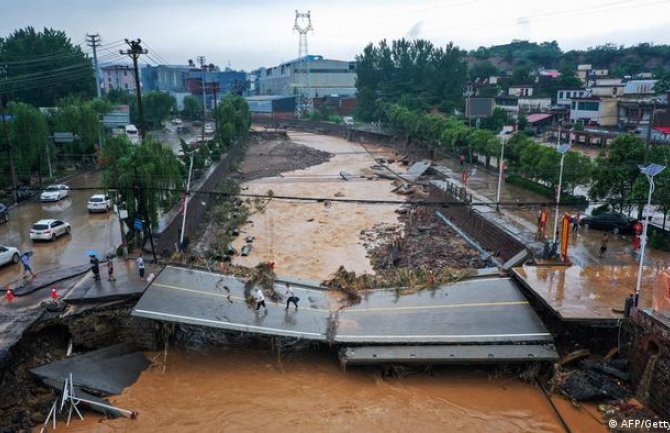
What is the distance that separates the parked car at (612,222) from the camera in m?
24.7

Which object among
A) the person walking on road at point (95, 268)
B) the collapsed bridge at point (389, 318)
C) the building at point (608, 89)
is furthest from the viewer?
the building at point (608, 89)

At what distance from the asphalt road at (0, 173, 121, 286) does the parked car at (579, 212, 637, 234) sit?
23.1m

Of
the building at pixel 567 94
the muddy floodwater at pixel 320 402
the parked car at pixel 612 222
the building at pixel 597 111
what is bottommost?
the muddy floodwater at pixel 320 402

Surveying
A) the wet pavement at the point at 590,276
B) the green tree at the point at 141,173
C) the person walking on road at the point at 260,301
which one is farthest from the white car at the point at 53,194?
the wet pavement at the point at 590,276

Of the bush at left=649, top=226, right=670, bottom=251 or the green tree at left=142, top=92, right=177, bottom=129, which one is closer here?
the bush at left=649, top=226, right=670, bottom=251

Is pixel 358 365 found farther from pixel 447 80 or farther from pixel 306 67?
pixel 306 67

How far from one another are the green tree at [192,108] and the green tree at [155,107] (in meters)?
16.0

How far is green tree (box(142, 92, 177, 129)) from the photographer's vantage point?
80.8 metres

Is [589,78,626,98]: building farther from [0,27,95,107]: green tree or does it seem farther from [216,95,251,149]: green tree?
[0,27,95,107]: green tree

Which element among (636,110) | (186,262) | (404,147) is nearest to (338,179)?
(404,147)

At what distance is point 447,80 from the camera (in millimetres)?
77938

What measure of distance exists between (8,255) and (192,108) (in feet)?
274

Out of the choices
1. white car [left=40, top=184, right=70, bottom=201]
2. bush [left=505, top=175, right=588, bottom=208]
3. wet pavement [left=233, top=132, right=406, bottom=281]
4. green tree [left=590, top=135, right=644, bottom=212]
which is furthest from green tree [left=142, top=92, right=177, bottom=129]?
green tree [left=590, top=135, right=644, bottom=212]

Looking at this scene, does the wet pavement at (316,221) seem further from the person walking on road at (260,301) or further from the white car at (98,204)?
the white car at (98,204)
